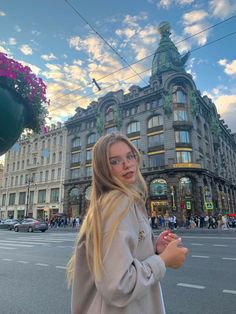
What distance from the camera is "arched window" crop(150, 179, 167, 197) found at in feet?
121

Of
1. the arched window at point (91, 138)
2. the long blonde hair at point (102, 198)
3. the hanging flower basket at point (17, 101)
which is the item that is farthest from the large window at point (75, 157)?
the long blonde hair at point (102, 198)

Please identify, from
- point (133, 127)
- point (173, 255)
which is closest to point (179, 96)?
point (133, 127)

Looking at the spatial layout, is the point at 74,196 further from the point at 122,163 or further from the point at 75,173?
the point at 122,163

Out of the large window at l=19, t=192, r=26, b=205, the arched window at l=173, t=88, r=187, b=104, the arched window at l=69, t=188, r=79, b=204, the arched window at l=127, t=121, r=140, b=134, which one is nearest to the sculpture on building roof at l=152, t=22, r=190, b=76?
the arched window at l=173, t=88, r=187, b=104

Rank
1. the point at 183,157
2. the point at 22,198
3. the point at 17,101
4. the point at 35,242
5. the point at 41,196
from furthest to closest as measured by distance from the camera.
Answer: the point at 22,198 → the point at 41,196 → the point at 183,157 → the point at 35,242 → the point at 17,101

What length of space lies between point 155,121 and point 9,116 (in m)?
39.6

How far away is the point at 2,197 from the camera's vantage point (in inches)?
2345

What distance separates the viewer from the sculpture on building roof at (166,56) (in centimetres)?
4444

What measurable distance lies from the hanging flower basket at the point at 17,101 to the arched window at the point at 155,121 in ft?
126

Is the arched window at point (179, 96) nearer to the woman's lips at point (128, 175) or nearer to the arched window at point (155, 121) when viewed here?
the arched window at point (155, 121)

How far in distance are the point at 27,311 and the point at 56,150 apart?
49.9 metres

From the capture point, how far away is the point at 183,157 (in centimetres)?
3709

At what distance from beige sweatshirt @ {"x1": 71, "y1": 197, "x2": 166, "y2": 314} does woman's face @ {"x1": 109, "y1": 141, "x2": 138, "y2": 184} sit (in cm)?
18

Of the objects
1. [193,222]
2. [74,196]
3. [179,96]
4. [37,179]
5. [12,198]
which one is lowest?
[193,222]
